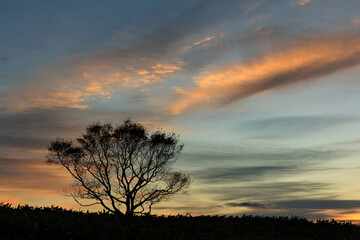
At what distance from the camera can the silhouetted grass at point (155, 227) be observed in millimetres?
13883

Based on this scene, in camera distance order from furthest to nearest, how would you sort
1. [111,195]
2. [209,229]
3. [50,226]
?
1. [111,195]
2. [209,229]
3. [50,226]

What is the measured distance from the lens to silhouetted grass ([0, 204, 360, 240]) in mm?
13883

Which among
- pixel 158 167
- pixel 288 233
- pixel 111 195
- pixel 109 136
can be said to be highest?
pixel 109 136

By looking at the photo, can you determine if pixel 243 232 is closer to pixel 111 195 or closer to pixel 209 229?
pixel 209 229

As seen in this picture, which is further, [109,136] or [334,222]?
[109,136]

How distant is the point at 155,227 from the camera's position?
53.0 ft

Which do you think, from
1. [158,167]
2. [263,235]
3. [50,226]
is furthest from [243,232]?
[158,167]

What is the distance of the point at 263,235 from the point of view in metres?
16.8

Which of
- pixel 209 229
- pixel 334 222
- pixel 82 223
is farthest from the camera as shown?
pixel 334 222

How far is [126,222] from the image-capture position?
15.6 metres

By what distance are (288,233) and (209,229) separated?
13.8 feet

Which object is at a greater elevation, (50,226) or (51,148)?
(51,148)

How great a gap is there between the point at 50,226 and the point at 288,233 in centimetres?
1090

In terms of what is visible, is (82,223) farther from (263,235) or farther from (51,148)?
(51,148)
